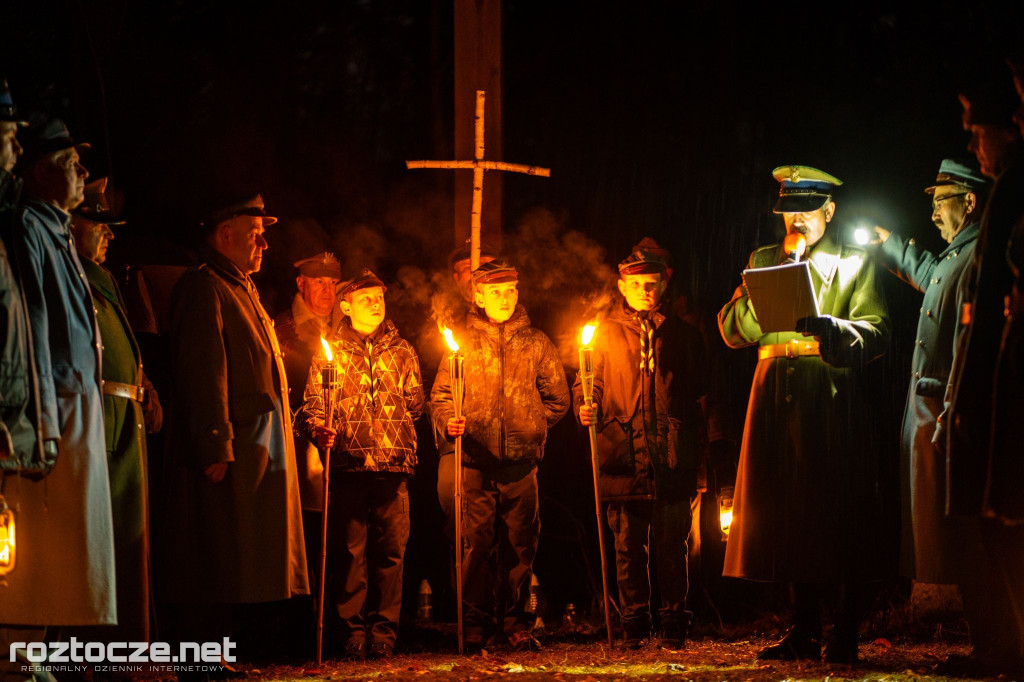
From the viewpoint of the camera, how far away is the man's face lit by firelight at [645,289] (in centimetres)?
786

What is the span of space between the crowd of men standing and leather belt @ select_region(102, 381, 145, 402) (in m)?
0.02

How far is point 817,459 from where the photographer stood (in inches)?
249

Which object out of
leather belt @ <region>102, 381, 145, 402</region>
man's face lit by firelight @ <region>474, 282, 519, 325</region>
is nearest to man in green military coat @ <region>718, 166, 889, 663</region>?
man's face lit by firelight @ <region>474, 282, 519, 325</region>

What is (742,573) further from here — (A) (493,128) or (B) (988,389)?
(A) (493,128)

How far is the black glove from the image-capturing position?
6.18 meters

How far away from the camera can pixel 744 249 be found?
30.7 ft

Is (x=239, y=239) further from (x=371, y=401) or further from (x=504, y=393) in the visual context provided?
(x=504, y=393)

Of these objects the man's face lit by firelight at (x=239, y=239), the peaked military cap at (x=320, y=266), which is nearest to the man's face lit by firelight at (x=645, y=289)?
the peaked military cap at (x=320, y=266)

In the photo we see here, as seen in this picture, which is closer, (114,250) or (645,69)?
(114,250)

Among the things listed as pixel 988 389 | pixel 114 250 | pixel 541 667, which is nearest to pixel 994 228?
pixel 988 389

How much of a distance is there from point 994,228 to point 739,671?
282 cm

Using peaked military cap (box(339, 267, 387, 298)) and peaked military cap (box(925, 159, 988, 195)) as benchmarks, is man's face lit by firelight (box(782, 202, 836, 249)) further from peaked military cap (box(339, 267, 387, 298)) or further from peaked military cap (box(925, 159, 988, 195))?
peaked military cap (box(339, 267, 387, 298))

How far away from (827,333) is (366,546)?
3425mm

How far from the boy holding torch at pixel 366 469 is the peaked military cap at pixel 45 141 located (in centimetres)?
244
